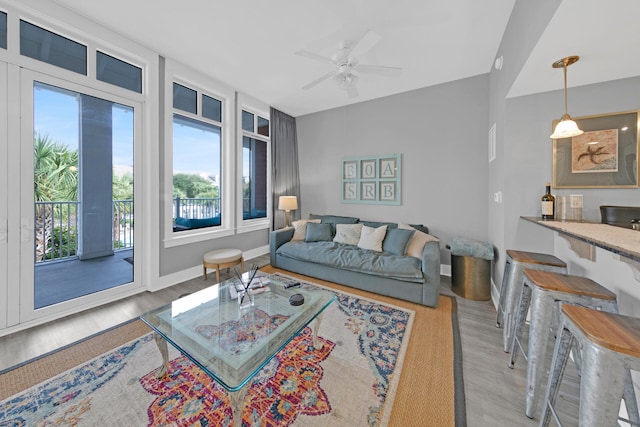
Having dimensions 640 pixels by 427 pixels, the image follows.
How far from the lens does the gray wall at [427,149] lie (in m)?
3.24

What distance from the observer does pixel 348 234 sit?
3.61 metres

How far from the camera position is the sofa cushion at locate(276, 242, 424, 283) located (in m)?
2.61

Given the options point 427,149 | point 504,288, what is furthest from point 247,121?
point 504,288

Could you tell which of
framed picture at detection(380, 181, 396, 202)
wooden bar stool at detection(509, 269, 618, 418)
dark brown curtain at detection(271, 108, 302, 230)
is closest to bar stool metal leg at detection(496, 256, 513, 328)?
wooden bar stool at detection(509, 269, 618, 418)

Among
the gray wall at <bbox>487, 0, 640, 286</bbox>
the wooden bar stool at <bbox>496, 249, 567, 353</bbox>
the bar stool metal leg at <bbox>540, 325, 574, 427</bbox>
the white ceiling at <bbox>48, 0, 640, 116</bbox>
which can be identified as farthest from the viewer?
the gray wall at <bbox>487, 0, 640, 286</bbox>

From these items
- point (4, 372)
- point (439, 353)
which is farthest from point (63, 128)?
point (439, 353)

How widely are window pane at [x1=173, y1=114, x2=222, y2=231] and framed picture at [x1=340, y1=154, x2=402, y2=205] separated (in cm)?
233

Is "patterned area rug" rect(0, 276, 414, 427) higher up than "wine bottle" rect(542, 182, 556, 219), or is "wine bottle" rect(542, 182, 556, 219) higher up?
"wine bottle" rect(542, 182, 556, 219)

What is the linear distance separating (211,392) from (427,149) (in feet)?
12.8

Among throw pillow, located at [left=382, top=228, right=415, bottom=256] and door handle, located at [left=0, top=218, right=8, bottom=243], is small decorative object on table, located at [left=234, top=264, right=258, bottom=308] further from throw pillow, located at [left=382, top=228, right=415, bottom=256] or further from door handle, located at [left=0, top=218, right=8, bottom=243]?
door handle, located at [left=0, top=218, right=8, bottom=243]

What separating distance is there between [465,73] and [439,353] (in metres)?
3.53

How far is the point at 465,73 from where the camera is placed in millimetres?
3127

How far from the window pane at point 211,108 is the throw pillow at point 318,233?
2381 millimetres

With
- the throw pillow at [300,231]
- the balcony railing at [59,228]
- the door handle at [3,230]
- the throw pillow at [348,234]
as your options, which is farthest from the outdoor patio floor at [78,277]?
the throw pillow at [348,234]
